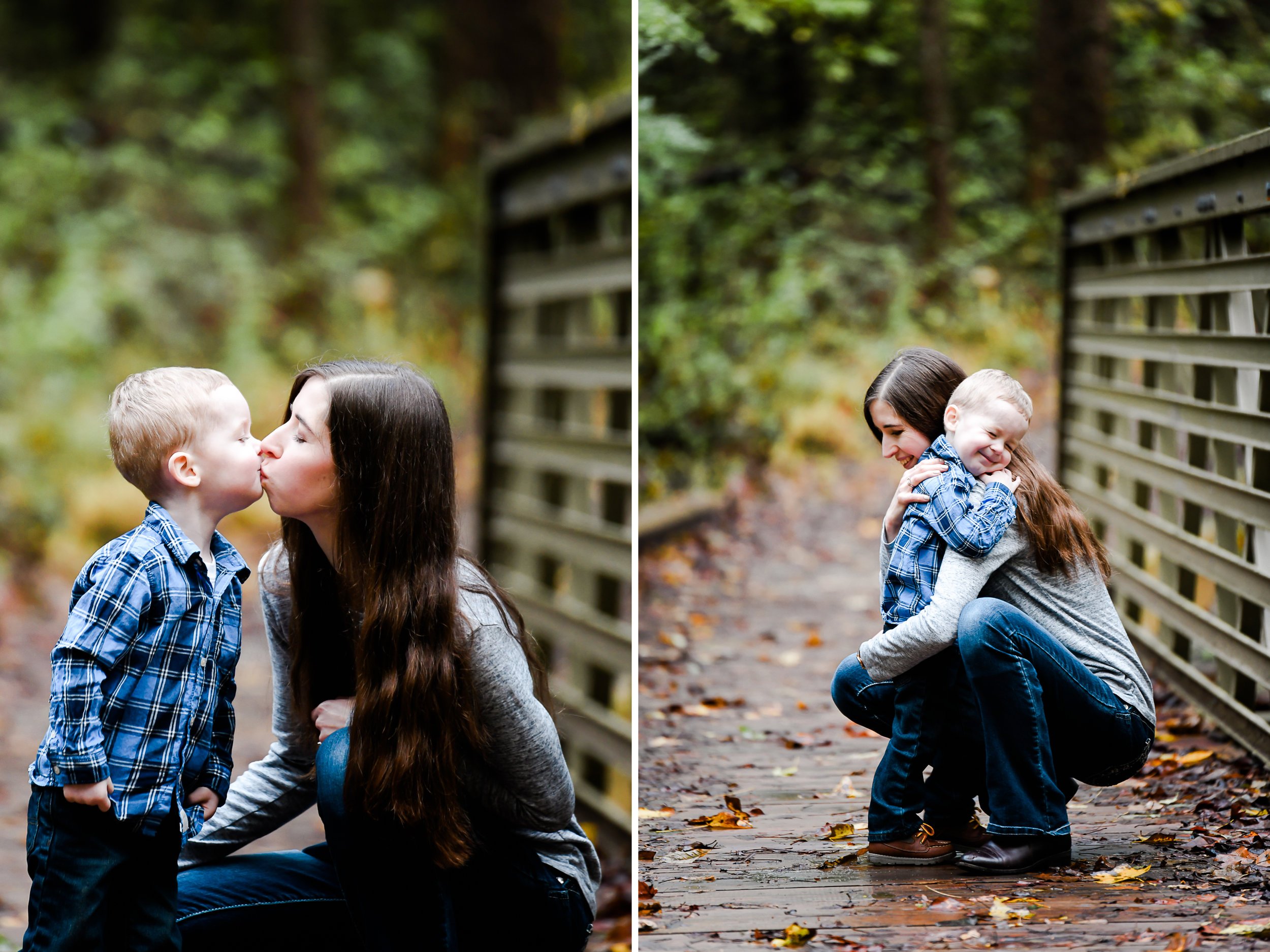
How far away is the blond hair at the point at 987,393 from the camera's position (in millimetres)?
2645

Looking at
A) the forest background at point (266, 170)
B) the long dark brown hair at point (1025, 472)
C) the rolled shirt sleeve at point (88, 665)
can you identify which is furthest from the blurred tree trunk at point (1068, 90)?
the rolled shirt sleeve at point (88, 665)

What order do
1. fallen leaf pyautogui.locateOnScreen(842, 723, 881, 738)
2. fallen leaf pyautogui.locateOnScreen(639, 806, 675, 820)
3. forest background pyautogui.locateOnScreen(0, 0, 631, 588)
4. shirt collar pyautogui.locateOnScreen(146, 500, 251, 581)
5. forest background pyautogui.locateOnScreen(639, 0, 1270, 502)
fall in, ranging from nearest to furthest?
1. shirt collar pyautogui.locateOnScreen(146, 500, 251, 581)
2. fallen leaf pyautogui.locateOnScreen(639, 806, 675, 820)
3. fallen leaf pyautogui.locateOnScreen(842, 723, 881, 738)
4. forest background pyautogui.locateOnScreen(639, 0, 1270, 502)
5. forest background pyautogui.locateOnScreen(0, 0, 631, 588)

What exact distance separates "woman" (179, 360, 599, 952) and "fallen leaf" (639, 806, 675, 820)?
2.48 feet

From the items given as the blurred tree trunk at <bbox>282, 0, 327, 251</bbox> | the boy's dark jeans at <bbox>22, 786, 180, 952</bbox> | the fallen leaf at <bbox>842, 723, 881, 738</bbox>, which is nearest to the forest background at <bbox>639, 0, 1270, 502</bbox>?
the blurred tree trunk at <bbox>282, 0, 327, 251</bbox>

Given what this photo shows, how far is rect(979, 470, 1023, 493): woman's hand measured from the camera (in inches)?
104

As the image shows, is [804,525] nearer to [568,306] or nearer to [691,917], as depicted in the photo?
[568,306]

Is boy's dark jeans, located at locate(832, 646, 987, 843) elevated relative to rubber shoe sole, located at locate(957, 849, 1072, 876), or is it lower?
elevated

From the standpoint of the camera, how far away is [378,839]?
224 centimetres

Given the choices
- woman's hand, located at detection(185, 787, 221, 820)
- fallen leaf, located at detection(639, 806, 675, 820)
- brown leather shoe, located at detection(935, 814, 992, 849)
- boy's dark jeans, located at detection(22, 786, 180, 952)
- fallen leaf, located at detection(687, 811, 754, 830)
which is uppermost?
woman's hand, located at detection(185, 787, 221, 820)

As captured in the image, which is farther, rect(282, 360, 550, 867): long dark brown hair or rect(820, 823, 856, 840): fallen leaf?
rect(820, 823, 856, 840): fallen leaf

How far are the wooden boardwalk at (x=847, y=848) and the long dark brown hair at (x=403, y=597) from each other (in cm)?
62

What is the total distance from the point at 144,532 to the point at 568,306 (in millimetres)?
3449

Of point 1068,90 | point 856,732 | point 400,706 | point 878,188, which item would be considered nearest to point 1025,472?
point 400,706

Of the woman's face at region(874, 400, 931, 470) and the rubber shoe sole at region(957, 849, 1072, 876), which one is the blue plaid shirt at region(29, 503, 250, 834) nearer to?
the woman's face at region(874, 400, 931, 470)
